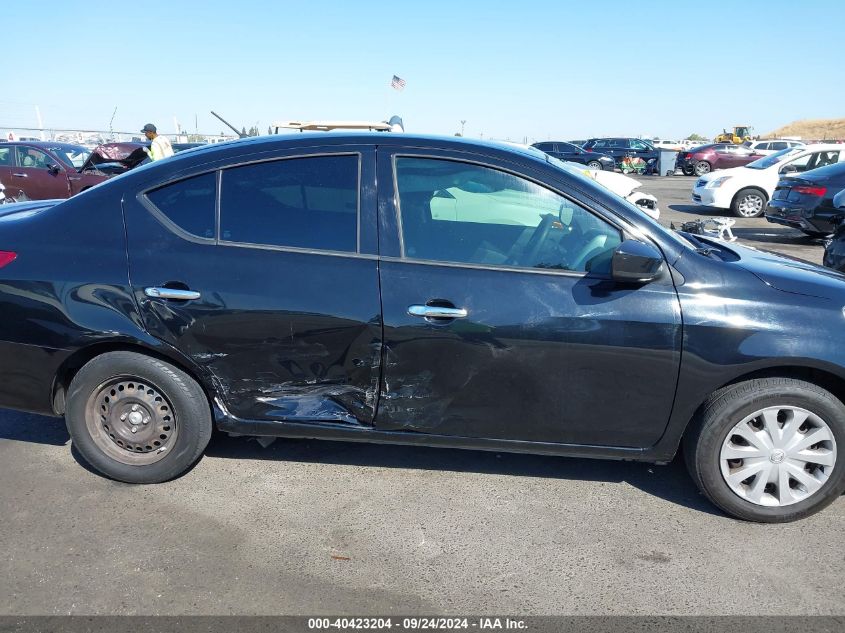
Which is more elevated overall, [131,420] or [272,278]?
[272,278]

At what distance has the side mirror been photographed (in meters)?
2.91

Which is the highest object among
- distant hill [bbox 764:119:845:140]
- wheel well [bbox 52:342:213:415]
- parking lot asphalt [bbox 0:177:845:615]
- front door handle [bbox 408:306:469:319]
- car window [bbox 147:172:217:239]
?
distant hill [bbox 764:119:845:140]

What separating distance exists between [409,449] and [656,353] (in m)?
1.57

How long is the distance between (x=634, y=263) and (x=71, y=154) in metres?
12.5

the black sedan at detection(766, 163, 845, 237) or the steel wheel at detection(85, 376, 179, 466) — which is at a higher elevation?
the black sedan at detection(766, 163, 845, 237)

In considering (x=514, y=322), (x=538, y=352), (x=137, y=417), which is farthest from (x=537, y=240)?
→ (x=137, y=417)

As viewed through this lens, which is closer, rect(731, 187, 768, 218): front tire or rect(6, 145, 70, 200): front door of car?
rect(6, 145, 70, 200): front door of car

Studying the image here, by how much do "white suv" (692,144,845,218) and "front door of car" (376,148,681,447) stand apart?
43.8ft

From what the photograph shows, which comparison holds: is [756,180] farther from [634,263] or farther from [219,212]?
[219,212]

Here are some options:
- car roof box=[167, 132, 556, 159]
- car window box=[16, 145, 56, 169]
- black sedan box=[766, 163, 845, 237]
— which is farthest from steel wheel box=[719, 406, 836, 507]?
car window box=[16, 145, 56, 169]

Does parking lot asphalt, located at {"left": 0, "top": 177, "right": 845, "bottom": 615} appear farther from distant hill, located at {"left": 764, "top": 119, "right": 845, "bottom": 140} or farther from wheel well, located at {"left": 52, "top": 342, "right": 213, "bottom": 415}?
distant hill, located at {"left": 764, "top": 119, "right": 845, "bottom": 140}

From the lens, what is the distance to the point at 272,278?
314cm

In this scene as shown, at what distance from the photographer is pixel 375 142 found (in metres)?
3.24

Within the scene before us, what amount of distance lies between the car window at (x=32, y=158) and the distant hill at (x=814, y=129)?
86.1m
